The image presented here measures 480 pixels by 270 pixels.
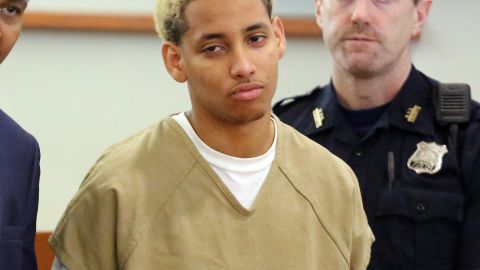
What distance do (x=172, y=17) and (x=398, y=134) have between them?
2.35ft

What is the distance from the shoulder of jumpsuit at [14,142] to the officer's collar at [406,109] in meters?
0.65

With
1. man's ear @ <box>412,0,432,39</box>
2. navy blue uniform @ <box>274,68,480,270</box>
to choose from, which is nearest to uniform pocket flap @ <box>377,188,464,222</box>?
navy blue uniform @ <box>274,68,480,270</box>

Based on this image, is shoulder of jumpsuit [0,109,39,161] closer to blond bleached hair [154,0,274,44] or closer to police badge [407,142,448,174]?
blond bleached hair [154,0,274,44]

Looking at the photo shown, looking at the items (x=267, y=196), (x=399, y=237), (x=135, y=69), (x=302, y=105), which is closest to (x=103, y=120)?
(x=135, y=69)

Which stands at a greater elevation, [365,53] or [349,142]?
[365,53]

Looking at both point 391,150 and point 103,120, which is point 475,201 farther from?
point 103,120

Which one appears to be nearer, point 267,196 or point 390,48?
point 267,196

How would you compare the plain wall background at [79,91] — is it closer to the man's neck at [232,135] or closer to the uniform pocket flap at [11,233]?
the uniform pocket flap at [11,233]

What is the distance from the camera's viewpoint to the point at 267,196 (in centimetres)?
145

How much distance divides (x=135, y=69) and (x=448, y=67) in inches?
32.6

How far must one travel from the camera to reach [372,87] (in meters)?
2.03

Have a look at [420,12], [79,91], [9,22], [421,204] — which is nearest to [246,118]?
[9,22]

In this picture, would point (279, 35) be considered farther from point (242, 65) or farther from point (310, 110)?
point (310, 110)

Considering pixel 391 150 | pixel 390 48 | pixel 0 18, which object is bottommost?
pixel 391 150
